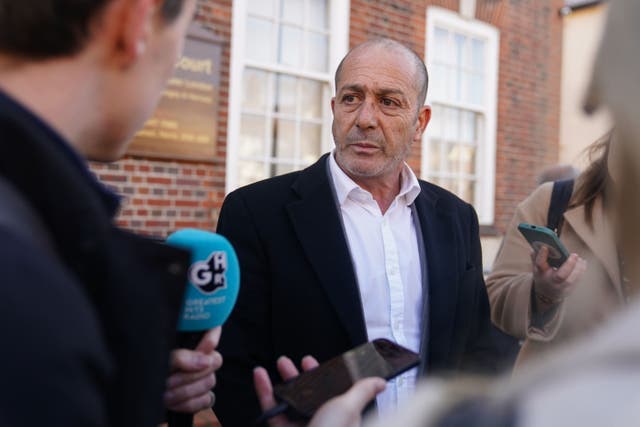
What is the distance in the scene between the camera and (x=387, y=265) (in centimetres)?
240

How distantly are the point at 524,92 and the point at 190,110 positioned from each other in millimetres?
4979

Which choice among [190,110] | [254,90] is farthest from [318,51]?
[190,110]

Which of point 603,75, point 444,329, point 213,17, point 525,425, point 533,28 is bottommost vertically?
point 444,329

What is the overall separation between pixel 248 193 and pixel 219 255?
864 mm

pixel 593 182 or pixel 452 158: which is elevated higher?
pixel 452 158

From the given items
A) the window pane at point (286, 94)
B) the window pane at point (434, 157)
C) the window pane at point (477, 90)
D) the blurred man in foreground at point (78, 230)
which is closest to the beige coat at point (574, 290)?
the blurred man in foreground at point (78, 230)

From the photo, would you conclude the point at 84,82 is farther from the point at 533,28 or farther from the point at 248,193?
the point at 533,28

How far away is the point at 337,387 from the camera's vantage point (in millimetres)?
1358

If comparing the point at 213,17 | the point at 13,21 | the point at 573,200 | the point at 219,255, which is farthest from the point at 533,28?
the point at 13,21

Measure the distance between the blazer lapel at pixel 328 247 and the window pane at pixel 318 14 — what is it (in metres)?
4.17

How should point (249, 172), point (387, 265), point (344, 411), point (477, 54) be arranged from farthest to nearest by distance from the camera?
point (477, 54), point (249, 172), point (387, 265), point (344, 411)

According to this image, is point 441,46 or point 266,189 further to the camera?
point 441,46

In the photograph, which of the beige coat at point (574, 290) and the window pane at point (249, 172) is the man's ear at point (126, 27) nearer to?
the beige coat at point (574, 290)

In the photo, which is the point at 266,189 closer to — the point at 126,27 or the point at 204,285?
the point at 204,285
